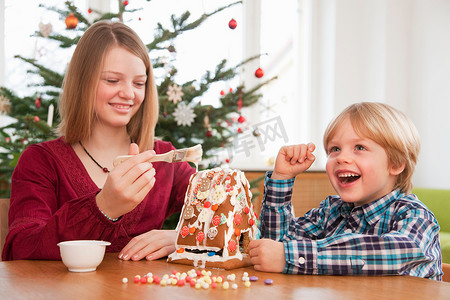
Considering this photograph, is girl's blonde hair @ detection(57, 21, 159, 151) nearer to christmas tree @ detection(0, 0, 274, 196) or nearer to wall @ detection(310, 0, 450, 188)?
christmas tree @ detection(0, 0, 274, 196)

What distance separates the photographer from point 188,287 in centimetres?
94

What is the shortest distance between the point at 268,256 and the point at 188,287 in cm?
22

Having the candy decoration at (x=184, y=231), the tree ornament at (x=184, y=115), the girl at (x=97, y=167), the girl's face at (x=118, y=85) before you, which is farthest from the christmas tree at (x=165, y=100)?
the candy decoration at (x=184, y=231)

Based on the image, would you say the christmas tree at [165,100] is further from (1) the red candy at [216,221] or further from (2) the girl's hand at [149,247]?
(1) the red candy at [216,221]

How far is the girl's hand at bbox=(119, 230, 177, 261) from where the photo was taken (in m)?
1.23

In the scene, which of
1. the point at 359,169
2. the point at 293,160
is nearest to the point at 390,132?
the point at 359,169

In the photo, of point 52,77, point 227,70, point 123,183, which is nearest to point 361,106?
point 123,183

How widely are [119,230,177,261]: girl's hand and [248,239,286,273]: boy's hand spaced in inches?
10.1

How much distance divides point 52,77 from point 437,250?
1.93 metres

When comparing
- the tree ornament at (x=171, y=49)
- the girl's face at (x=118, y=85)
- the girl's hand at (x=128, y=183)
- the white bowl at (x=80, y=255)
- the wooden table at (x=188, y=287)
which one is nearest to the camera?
the wooden table at (x=188, y=287)

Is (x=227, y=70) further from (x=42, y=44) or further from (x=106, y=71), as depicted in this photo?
(x=42, y=44)

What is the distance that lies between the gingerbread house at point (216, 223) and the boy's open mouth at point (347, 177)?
10.2 inches

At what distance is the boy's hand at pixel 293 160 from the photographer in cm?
136

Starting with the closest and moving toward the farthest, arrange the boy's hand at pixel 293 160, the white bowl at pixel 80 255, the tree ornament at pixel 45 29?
the white bowl at pixel 80 255 → the boy's hand at pixel 293 160 → the tree ornament at pixel 45 29
